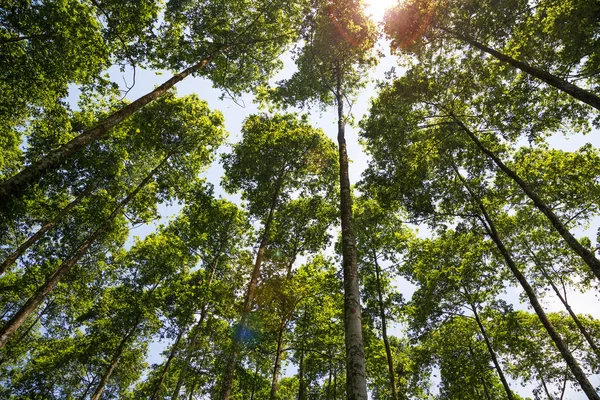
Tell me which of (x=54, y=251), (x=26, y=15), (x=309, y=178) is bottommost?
(x=54, y=251)

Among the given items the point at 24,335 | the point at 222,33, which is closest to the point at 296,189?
the point at 222,33

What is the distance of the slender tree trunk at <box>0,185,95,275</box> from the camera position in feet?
41.6

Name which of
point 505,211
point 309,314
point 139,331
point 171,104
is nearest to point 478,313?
point 505,211

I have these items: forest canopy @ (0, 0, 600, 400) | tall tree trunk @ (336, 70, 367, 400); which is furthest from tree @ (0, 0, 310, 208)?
tall tree trunk @ (336, 70, 367, 400)

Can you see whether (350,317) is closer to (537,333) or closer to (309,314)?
(309,314)

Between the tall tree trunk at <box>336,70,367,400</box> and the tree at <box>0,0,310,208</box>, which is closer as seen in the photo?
the tall tree trunk at <box>336,70,367,400</box>

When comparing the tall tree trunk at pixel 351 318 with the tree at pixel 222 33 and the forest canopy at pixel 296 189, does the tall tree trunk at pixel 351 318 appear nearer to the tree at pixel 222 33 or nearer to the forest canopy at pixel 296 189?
the forest canopy at pixel 296 189

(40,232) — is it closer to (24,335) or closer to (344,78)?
(24,335)

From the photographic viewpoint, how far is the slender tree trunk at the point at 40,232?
12688 mm

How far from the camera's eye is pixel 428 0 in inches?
474

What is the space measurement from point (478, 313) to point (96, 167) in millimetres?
27128

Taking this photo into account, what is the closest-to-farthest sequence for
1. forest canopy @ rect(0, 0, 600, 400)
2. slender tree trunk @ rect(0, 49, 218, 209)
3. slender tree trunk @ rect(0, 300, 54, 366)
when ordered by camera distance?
1. slender tree trunk @ rect(0, 49, 218, 209)
2. forest canopy @ rect(0, 0, 600, 400)
3. slender tree trunk @ rect(0, 300, 54, 366)

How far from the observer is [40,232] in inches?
565

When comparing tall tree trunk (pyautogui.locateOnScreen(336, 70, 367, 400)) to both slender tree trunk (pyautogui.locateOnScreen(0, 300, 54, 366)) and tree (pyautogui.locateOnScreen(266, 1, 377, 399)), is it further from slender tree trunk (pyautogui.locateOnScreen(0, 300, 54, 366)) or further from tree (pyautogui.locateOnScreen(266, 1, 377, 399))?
slender tree trunk (pyautogui.locateOnScreen(0, 300, 54, 366))
